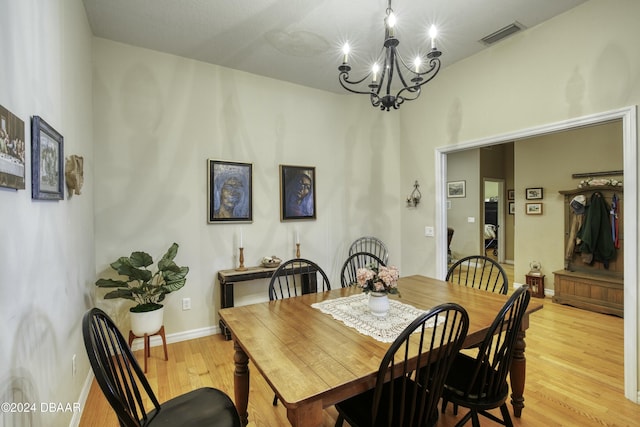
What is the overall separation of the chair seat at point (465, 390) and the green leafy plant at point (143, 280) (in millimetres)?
2161

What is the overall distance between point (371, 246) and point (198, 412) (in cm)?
322

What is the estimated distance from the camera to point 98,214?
276cm

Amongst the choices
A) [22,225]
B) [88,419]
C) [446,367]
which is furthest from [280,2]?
[88,419]

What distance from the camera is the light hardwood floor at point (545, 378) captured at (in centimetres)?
195

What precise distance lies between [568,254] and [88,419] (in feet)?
18.7

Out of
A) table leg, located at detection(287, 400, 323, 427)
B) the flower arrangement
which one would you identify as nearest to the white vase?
the flower arrangement

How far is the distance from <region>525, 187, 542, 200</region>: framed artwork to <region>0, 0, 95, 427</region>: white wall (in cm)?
581

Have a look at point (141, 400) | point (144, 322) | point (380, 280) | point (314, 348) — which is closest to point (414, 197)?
point (380, 280)

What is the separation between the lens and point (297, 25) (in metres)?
2.60

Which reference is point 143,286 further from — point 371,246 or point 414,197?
point 414,197

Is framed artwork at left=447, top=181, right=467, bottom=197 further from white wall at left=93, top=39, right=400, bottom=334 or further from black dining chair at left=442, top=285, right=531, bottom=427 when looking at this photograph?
black dining chair at left=442, top=285, right=531, bottom=427

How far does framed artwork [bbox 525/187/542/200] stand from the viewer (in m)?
4.77

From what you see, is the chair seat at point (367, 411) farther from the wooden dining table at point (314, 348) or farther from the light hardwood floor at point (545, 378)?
the light hardwood floor at point (545, 378)

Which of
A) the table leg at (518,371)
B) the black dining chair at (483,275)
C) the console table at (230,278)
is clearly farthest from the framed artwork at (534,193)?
the console table at (230,278)
